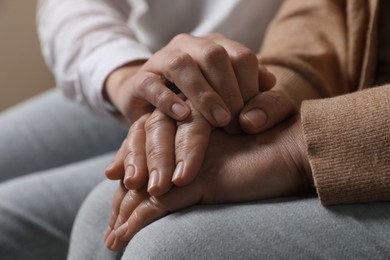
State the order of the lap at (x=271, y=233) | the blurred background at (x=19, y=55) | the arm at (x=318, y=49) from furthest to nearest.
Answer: the blurred background at (x=19, y=55)
the arm at (x=318, y=49)
the lap at (x=271, y=233)

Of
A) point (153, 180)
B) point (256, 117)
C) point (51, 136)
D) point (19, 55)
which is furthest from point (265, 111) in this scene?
point (19, 55)

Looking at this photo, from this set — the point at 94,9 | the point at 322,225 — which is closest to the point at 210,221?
the point at 322,225

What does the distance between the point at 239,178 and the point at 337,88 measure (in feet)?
0.78

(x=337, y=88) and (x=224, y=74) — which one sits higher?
(x=224, y=74)

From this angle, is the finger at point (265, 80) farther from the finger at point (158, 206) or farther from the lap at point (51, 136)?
the lap at point (51, 136)

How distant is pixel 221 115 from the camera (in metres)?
0.57

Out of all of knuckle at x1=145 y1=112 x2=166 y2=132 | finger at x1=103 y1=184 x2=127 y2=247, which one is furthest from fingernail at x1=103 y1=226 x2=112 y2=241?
knuckle at x1=145 y1=112 x2=166 y2=132

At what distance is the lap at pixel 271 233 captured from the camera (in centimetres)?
47

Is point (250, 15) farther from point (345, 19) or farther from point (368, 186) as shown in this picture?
point (368, 186)

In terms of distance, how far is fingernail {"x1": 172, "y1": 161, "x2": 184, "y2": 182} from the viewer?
534 mm

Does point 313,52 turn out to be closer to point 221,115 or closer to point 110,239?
point 221,115

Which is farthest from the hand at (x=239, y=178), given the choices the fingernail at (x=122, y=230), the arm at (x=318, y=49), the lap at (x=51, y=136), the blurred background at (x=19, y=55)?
the blurred background at (x=19, y=55)

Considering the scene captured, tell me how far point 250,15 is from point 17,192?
0.39 meters

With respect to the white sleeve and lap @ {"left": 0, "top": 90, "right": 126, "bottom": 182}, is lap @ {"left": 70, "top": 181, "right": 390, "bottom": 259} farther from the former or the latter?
lap @ {"left": 0, "top": 90, "right": 126, "bottom": 182}
